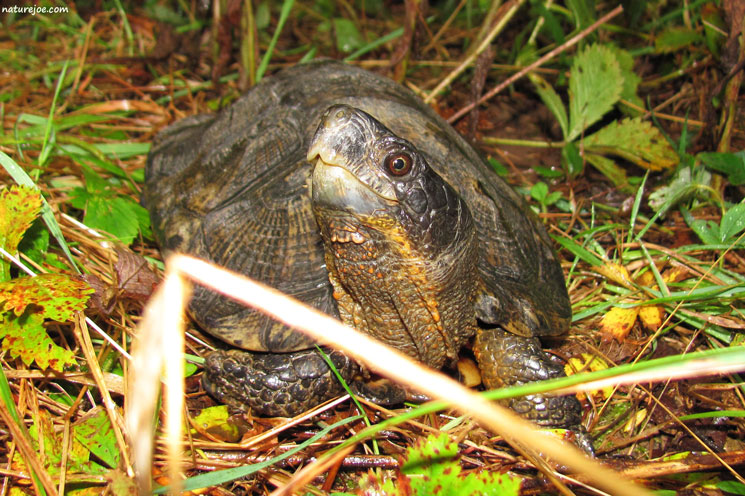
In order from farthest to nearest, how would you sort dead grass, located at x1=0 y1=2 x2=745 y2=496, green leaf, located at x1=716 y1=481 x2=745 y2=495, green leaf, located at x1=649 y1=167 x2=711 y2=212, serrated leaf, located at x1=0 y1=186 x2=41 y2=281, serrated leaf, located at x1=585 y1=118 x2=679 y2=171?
serrated leaf, located at x1=585 y1=118 x2=679 y2=171, green leaf, located at x1=649 y1=167 x2=711 y2=212, serrated leaf, located at x1=0 y1=186 x2=41 y2=281, dead grass, located at x1=0 y1=2 x2=745 y2=496, green leaf, located at x1=716 y1=481 x2=745 y2=495

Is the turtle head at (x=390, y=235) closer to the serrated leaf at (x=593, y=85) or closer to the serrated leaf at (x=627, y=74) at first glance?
the serrated leaf at (x=593, y=85)

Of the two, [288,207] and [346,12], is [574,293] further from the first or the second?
[346,12]

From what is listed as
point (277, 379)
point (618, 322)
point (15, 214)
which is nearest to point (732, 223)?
point (618, 322)

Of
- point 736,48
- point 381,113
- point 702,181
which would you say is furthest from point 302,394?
point 736,48

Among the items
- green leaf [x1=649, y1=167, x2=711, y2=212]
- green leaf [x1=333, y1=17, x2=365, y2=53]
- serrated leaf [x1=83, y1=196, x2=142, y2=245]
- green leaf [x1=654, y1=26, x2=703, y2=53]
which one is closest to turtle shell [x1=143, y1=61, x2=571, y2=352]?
serrated leaf [x1=83, y1=196, x2=142, y2=245]

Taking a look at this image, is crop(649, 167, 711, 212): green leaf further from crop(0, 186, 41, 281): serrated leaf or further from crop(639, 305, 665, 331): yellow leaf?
crop(0, 186, 41, 281): serrated leaf

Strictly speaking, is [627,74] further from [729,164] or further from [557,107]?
[729,164]
